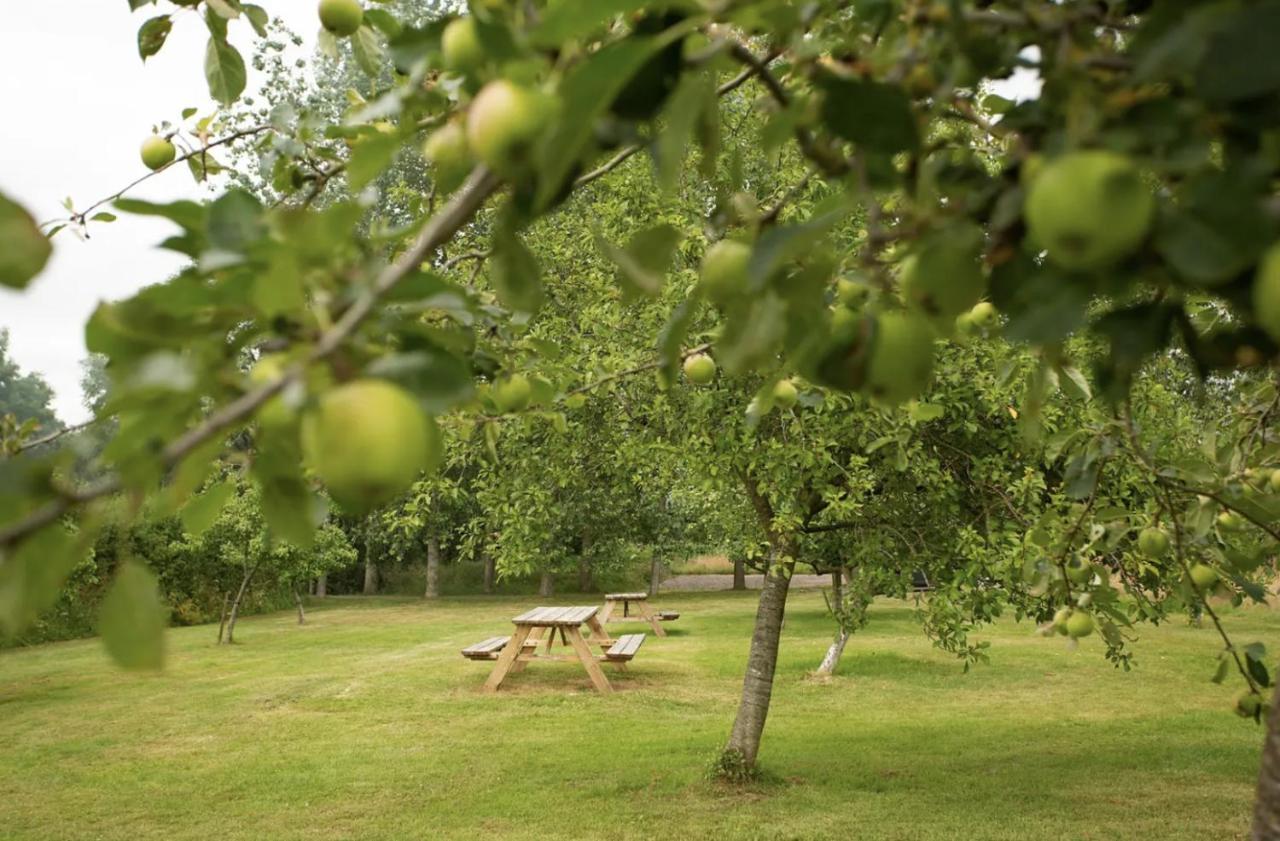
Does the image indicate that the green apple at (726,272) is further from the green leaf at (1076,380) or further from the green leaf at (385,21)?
the green leaf at (1076,380)

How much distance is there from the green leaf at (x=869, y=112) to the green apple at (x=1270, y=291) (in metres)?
0.23

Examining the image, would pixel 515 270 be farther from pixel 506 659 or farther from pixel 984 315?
pixel 506 659

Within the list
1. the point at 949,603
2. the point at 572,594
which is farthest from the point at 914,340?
the point at 572,594

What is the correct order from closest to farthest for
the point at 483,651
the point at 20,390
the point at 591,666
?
the point at 591,666
the point at 483,651
the point at 20,390

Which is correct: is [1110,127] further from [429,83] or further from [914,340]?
[429,83]

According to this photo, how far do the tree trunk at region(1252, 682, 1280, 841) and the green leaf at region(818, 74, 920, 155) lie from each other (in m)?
0.98

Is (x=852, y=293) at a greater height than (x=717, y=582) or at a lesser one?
greater

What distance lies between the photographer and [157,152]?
2037 millimetres

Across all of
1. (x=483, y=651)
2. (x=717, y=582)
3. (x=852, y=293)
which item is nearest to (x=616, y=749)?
(x=483, y=651)

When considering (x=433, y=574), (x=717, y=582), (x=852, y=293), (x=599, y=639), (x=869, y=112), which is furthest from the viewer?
(x=717, y=582)

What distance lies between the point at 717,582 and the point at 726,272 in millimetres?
27875

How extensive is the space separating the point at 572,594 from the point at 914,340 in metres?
24.0

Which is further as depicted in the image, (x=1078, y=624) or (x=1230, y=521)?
(x=1230, y=521)

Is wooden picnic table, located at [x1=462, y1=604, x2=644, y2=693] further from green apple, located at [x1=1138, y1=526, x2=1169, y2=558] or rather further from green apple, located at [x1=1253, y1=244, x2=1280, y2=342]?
green apple, located at [x1=1253, y1=244, x2=1280, y2=342]
